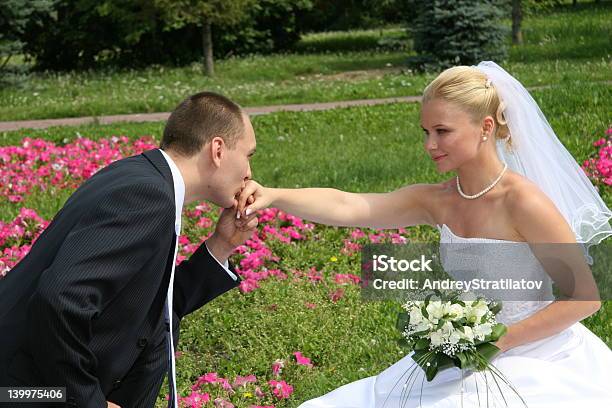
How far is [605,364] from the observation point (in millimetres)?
4129

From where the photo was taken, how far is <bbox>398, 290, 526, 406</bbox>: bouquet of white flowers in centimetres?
362

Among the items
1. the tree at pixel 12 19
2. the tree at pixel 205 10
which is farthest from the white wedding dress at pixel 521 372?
the tree at pixel 205 10

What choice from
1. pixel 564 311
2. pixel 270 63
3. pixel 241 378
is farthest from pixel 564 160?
pixel 270 63

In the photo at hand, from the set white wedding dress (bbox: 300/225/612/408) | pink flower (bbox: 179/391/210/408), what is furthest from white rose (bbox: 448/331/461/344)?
pink flower (bbox: 179/391/210/408)

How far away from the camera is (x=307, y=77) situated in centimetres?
2433

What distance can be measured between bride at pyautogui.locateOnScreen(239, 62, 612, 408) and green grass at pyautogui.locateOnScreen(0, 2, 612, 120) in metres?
11.4

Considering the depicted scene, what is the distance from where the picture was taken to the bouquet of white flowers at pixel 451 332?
11.9ft

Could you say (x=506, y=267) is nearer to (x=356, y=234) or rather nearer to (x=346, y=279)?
(x=346, y=279)

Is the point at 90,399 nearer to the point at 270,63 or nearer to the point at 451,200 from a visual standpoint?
the point at 451,200

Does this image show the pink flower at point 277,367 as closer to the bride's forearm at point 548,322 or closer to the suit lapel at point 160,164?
the bride's forearm at point 548,322

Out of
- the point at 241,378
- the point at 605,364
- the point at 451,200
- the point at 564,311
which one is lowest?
the point at 241,378

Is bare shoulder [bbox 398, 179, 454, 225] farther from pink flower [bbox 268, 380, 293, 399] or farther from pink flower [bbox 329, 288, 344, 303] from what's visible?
pink flower [bbox 329, 288, 344, 303]

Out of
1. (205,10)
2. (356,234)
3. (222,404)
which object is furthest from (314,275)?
(205,10)

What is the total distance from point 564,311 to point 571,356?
12.1 inches
